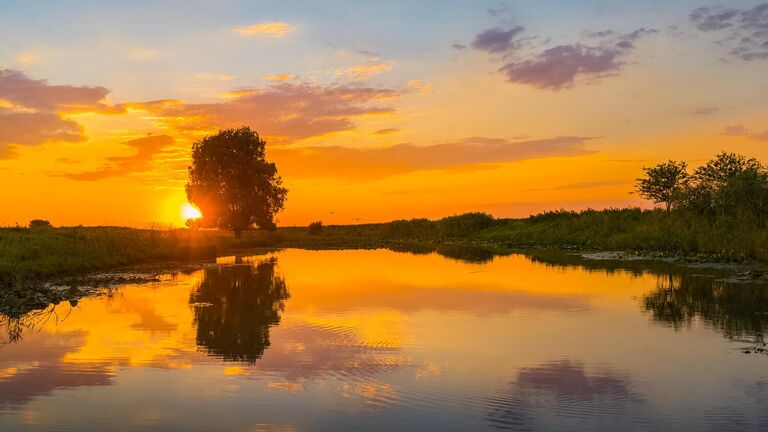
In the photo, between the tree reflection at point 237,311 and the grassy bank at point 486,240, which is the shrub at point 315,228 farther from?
the tree reflection at point 237,311

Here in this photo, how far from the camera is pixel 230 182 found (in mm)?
66438

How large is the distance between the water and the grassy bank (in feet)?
24.6

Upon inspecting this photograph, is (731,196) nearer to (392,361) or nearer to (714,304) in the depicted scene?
(714,304)

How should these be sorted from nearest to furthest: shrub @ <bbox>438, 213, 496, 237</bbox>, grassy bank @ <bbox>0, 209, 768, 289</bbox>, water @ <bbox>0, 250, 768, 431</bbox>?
water @ <bbox>0, 250, 768, 431</bbox>
grassy bank @ <bbox>0, 209, 768, 289</bbox>
shrub @ <bbox>438, 213, 496, 237</bbox>

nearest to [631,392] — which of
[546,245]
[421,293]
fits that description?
[421,293]

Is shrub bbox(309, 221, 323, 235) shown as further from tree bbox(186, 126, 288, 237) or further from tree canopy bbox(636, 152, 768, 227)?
tree canopy bbox(636, 152, 768, 227)

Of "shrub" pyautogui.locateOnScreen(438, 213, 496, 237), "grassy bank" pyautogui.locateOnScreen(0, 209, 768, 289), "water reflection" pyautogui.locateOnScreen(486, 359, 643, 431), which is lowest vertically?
"water reflection" pyautogui.locateOnScreen(486, 359, 643, 431)

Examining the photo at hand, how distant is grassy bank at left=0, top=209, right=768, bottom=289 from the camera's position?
27734mm

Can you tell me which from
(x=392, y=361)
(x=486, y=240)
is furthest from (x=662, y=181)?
(x=392, y=361)

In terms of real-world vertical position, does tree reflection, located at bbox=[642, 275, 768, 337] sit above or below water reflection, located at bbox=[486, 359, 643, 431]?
above

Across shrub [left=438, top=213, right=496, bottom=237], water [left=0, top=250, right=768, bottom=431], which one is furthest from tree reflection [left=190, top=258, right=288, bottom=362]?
shrub [left=438, top=213, right=496, bottom=237]

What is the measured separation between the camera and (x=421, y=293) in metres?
23.9

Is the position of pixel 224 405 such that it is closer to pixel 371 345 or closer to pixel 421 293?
pixel 371 345

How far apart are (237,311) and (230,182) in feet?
161
